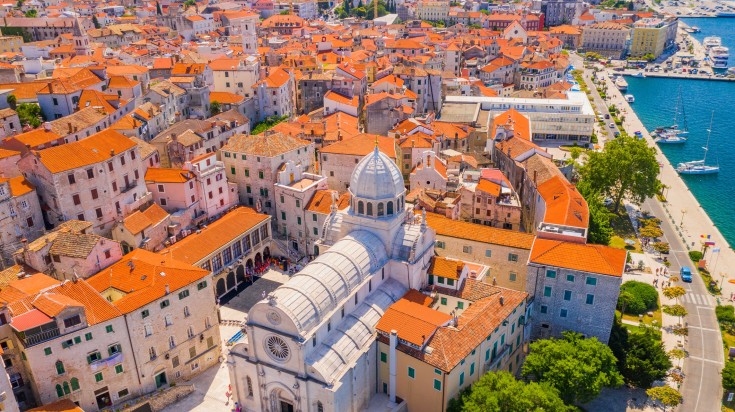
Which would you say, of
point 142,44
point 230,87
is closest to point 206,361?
point 230,87

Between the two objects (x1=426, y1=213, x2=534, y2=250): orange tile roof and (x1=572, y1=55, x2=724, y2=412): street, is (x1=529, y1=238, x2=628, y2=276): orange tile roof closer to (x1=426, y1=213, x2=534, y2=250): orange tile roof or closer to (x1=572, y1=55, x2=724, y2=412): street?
(x1=426, y1=213, x2=534, y2=250): orange tile roof

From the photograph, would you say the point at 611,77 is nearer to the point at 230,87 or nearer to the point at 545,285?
the point at 230,87

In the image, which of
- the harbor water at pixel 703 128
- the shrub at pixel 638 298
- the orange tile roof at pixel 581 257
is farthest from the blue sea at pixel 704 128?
the orange tile roof at pixel 581 257

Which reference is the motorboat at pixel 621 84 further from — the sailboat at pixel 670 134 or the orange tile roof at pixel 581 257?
the orange tile roof at pixel 581 257

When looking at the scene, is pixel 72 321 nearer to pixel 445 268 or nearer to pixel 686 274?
pixel 445 268

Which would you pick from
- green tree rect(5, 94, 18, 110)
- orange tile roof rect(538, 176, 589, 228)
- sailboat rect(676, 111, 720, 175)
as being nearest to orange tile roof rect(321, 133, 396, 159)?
orange tile roof rect(538, 176, 589, 228)

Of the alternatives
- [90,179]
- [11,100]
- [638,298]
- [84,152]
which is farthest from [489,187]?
[11,100]
